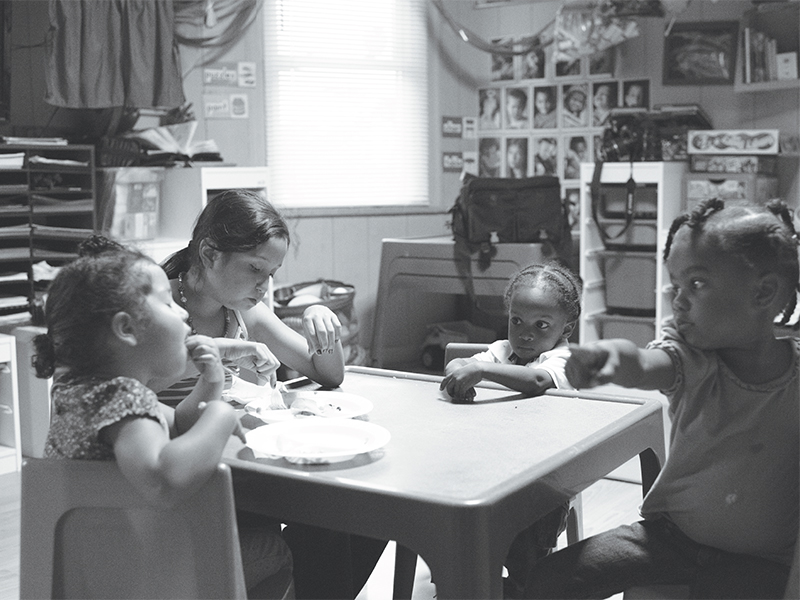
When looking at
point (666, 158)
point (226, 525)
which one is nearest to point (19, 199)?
point (226, 525)

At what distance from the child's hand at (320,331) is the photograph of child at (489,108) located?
3930mm

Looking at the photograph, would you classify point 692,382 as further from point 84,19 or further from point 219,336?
point 84,19

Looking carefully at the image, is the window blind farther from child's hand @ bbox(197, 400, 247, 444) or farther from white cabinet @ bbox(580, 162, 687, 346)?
child's hand @ bbox(197, 400, 247, 444)

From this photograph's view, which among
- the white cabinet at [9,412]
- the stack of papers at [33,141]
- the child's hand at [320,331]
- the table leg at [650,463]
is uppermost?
the stack of papers at [33,141]

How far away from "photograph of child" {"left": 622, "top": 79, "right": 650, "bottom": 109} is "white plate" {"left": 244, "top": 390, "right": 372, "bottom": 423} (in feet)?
12.7

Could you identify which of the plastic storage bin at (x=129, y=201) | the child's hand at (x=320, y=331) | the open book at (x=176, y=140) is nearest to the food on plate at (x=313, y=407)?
the child's hand at (x=320, y=331)

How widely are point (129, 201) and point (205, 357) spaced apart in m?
2.67

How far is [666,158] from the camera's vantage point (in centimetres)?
478

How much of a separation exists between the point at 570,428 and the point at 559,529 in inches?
11.7

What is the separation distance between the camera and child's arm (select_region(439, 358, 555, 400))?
182 centimetres

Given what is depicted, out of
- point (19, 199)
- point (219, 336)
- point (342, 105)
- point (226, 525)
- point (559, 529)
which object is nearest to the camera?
point (226, 525)

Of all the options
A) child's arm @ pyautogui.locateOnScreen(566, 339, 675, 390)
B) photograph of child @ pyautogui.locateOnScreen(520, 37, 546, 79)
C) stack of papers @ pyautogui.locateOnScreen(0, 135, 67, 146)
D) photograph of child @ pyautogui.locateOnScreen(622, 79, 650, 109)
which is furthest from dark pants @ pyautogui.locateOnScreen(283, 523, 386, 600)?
photograph of child @ pyautogui.locateOnScreen(520, 37, 546, 79)

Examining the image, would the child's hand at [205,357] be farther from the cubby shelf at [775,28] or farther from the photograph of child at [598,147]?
the cubby shelf at [775,28]

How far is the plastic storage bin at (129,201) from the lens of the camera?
390 centimetres
